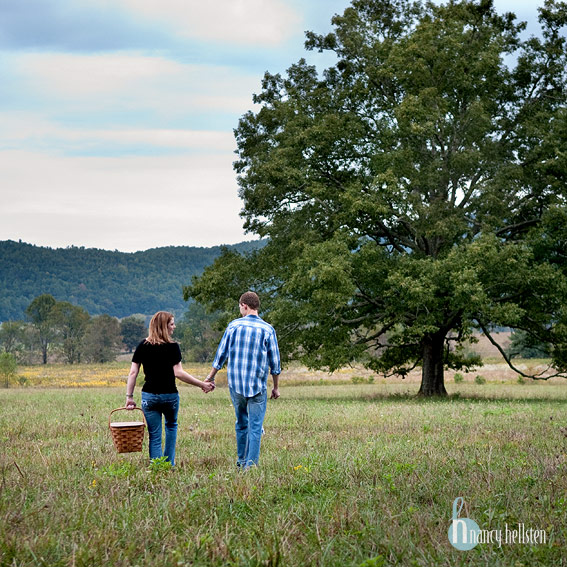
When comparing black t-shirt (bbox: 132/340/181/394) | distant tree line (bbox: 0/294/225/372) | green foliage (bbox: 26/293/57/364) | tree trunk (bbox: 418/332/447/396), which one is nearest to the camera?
black t-shirt (bbox: 132/340/181/394)

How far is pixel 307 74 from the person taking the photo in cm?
2817

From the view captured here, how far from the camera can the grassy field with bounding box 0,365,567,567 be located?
4.17 meters

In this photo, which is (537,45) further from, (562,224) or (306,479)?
(306,479)

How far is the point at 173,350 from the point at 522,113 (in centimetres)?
2170

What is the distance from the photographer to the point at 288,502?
5.56 m

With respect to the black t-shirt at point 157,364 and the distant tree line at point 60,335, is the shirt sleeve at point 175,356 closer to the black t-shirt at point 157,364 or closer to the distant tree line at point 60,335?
the black t-shirt at point 157,364

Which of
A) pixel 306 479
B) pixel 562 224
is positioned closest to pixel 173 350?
pixel 306 479

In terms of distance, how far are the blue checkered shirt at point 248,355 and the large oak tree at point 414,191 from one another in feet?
44.7

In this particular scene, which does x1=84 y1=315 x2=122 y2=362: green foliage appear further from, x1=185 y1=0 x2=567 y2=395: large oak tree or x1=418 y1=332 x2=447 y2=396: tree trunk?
x1=418 y1=332 x2=447 y2=396: tree trunk

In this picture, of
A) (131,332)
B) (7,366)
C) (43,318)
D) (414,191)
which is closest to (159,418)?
(414,191)

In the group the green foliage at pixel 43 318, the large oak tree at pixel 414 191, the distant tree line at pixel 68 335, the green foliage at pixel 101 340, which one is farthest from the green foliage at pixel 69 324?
the large oak tree at pixel 414 191

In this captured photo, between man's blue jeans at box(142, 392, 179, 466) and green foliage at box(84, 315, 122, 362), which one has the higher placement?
man's blue jeans at box(142, 392, 179, 466)

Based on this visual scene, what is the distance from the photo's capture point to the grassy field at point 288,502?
4.17 metres

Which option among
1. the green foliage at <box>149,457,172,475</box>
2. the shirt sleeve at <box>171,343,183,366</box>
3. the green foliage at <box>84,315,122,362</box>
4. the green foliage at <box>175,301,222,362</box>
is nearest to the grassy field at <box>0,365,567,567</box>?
the green foliage at <box>149,457,172,475</box>
